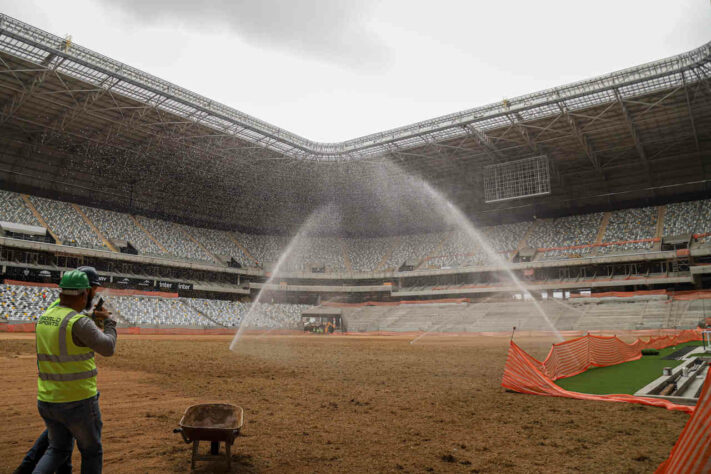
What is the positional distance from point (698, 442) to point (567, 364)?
37.7 ft

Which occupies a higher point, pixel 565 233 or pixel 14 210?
pixel 14 210

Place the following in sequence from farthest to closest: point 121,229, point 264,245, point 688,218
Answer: point 264,245 → point 121,229 → point 688,218

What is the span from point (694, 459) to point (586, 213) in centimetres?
6308

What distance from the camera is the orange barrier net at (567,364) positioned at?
986 cm

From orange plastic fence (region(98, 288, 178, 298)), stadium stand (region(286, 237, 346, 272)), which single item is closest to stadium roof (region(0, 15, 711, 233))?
stadium stand (region(286, 237, 346, 272))

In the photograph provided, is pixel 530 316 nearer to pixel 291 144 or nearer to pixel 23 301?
pixel 291 144

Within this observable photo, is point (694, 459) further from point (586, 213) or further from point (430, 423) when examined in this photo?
point (586, 213)

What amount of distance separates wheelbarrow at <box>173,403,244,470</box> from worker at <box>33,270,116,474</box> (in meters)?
1.43

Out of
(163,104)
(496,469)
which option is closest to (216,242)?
(163,104)

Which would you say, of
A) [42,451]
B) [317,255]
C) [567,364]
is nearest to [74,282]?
[42,451]

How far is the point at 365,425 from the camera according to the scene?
7.79 m

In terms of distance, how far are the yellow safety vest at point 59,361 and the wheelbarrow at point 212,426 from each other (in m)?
1.66

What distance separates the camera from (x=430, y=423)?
25.9 ft

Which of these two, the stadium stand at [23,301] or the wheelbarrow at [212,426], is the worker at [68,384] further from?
the stadium stand at [23,301]
